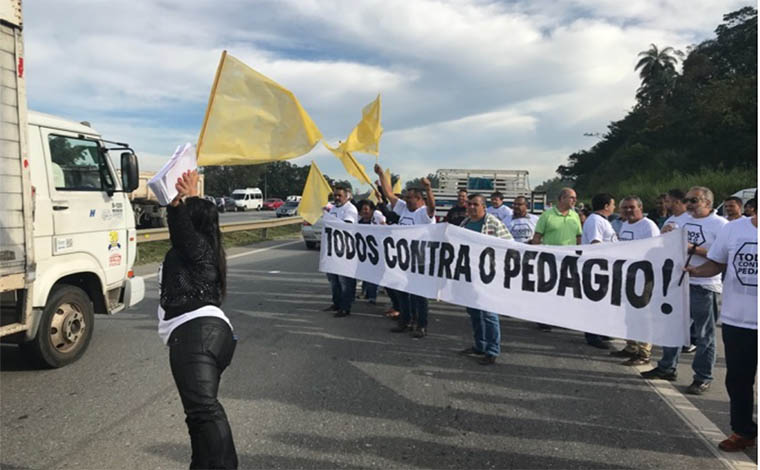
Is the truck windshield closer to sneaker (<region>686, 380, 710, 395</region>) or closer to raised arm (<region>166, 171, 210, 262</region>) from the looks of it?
raised arm (<region>166, 171, 210, 262</region>)

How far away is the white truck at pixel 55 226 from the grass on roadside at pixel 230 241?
8.07 metres

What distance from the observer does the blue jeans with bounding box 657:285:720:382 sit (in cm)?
493

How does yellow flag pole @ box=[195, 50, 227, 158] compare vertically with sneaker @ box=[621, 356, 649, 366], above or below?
above

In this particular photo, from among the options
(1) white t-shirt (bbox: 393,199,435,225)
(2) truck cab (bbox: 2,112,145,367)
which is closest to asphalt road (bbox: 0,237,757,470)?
(2) truck cab (bbox: 2,112,145,367)

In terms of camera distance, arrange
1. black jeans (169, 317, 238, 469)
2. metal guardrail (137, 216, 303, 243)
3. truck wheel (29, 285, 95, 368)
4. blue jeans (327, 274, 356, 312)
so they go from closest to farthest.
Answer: black jeans (169, 317, 238, 469), truck wheel (29, 285, 95, 368), blue jeans (327, 274, 356, 312), metal guardrail (137, 216, 303, 243)

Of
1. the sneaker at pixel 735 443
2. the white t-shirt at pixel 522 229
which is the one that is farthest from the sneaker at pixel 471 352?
the white t-shirt at pixel 522 229

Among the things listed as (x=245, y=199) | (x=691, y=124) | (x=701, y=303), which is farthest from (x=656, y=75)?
(x=701, y=303)

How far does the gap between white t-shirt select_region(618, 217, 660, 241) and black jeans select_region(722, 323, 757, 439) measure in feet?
7.44

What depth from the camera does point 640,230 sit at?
606cm

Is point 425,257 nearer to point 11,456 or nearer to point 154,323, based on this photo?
point 154,323

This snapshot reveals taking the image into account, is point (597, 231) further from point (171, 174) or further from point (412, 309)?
point (171, 174)

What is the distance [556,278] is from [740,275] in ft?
5.67

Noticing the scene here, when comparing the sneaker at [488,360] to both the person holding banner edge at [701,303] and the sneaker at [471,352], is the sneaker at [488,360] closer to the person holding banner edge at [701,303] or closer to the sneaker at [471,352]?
the sneaker at [471,352]

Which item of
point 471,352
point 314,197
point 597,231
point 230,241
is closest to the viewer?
point 471,352
